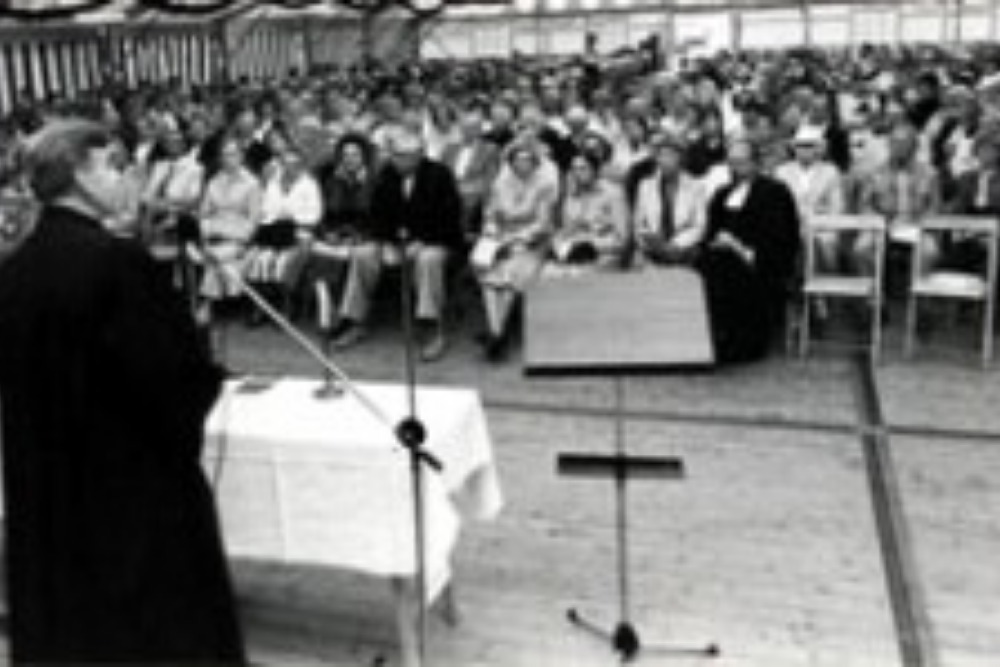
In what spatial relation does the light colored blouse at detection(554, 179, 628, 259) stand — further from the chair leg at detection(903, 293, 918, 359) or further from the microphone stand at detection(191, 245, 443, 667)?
the microphone stand at detection(191, 245, 443, 667)

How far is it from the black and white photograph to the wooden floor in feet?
0.06

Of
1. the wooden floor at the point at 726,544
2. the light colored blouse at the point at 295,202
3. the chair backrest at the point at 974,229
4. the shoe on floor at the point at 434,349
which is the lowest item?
the wooden floor at the point at 726,544

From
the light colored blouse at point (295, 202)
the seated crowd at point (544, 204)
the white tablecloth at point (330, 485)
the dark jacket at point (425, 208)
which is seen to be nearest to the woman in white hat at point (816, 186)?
the seated crowd at point (544, 204)

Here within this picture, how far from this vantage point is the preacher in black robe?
284 cm

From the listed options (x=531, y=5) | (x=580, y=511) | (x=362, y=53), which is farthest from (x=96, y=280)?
(x=531, y=5)

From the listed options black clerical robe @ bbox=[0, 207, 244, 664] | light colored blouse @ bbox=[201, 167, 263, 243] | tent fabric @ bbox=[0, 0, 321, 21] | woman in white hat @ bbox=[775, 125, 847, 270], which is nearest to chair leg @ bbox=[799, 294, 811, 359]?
woman in white hat @ bbox=[775, 125, 847, 270]

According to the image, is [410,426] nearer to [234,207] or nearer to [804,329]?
[804,329]

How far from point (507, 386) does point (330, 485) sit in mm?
3394

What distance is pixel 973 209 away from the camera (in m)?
7.95

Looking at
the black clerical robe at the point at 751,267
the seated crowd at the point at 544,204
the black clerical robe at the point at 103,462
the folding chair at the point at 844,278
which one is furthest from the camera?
the seated crowd at the point at 544,204

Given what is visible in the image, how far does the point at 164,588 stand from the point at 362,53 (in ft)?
86.4

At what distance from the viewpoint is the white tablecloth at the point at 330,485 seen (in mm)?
3736

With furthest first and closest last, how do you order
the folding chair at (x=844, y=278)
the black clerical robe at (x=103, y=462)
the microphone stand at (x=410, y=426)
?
the folding chair at (x=844, y=278)
the microphone stand at (x=410, y=426)
the black clerical robe at (x=103, y=462)

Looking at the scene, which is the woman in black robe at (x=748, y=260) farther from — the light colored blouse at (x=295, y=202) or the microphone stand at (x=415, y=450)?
the microphone stand at (x=415, y=450)
